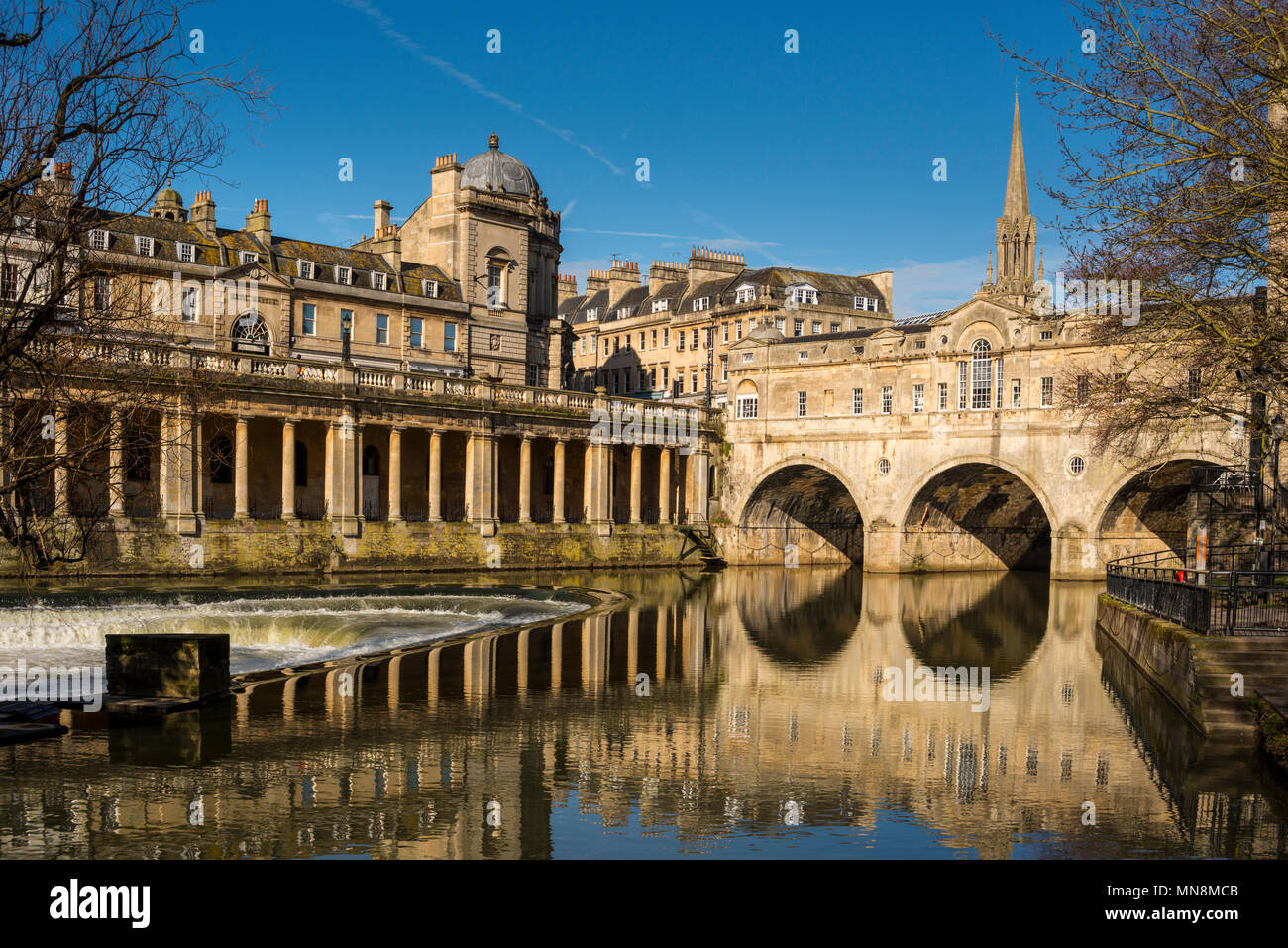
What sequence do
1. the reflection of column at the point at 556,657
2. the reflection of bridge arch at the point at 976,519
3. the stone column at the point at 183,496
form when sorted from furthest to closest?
the reflection of bridge arch at the point at 976,519 < the stone column at the point at 183,496 < the reflection of column at the point at 556,657

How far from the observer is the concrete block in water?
18000mm

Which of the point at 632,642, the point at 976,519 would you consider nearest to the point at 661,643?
the point at 632,642

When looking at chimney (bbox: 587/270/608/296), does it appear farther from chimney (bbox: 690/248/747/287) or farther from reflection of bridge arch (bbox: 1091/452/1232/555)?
reflection of bridge arch (bbox: 1091/452/1232/555)

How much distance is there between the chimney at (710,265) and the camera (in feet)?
285

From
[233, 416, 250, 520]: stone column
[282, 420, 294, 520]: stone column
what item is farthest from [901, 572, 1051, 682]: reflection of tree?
[233, 416, 250, 520]: stone column

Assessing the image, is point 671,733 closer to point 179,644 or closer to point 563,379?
point 179,644

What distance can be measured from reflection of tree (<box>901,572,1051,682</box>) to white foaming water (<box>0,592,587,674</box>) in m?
10.1

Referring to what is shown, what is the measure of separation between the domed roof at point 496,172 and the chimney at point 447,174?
2.02 m

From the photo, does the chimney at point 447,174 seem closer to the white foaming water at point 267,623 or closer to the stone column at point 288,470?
the stone column at point 288,470

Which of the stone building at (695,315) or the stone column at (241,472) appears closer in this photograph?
the stone column at (241,472)

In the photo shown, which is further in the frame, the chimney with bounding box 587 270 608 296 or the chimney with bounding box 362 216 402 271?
the chimney with bounding box 587 270 608 296

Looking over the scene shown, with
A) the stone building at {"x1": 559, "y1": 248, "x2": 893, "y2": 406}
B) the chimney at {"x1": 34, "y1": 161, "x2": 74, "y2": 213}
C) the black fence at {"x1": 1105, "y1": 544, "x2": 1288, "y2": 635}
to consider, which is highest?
the stone building at {"x1": 559, "y1": 248, "x2": 893, "y2": 406}

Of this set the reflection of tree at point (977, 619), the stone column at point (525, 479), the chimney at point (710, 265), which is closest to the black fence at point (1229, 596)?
the reflection of tree at point (977, 619)

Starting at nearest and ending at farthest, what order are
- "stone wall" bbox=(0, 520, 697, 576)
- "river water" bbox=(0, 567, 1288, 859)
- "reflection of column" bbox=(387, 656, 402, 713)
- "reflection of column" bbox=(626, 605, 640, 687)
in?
"river water" bbox=(0, 567, 1288, 859), "reflection of column" bbox=(387, 656, 402, 713), "reflection of column" bbox=(626, 605, 640, 687), "stone wall" bbox=(0, 520, 697, 576)
